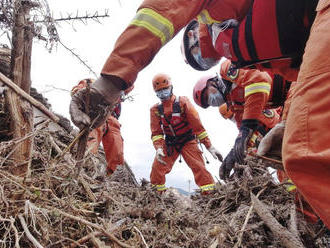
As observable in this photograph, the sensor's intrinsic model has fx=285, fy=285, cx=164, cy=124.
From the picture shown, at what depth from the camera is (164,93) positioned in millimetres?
6953

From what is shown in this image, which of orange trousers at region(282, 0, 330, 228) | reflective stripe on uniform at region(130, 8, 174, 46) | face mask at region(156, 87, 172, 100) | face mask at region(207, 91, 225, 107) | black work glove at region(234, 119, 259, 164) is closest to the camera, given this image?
orange trousers at region(282, 0, 330, 228)

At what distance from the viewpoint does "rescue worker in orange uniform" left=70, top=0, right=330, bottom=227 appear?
0.83 meters

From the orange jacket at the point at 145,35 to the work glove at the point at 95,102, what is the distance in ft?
0.32

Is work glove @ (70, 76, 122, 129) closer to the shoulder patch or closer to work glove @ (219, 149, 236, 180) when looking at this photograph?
work glove @ (219, 149, 236, 180)

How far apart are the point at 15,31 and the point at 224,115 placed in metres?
5.61

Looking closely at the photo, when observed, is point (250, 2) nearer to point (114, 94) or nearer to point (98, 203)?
point (114, 94)

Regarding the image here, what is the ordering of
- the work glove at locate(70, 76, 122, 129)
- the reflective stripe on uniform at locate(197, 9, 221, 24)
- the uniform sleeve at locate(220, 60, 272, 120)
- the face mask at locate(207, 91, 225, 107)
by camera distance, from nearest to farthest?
the work glove at locate(70, 76, 122, 129), the reflective stripe on uniform at locate(197, 9, 221, 24), the uniform sleeve at locate(220, 60, 272, 120), the face mask at locate(207, 91, 225, 107)

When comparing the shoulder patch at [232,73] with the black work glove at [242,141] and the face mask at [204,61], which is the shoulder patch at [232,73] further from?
the face mask at [204,61]

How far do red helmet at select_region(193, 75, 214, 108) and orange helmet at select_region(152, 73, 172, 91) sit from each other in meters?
0.84

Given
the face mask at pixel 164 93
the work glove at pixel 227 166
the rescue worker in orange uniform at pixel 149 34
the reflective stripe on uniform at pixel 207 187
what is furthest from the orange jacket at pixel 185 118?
the rescue worker in orange uniform at pixel 149 34

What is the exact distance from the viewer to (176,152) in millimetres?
6922

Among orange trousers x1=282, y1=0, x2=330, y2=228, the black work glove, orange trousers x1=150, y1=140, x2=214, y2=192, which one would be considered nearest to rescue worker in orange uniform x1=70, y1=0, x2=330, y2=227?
orange trousers x1=282, y1=0, x2=330, y2=228

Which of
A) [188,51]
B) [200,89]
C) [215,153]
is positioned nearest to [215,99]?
[200,89]

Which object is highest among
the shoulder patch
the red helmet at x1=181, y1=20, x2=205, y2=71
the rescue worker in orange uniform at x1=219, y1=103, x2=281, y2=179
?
the red helmet at x1=181, y1=20, x2=205, y2=71
